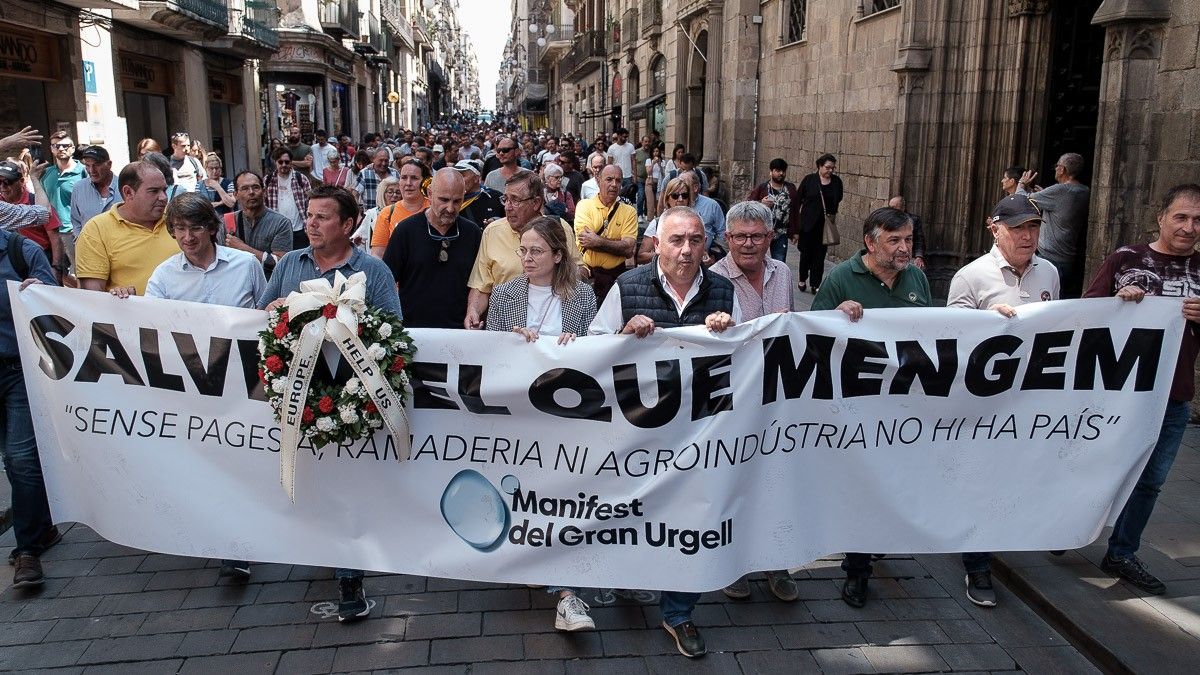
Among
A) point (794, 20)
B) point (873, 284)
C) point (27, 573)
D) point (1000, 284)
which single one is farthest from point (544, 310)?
point (794, 20)

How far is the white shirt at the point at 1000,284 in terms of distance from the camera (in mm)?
4742

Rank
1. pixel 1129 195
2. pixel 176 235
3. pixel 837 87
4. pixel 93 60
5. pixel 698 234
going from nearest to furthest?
pixel 698 234 → pixel 176 235 → pixel 1129 195 → pixel 837 87 → pixel 93 60

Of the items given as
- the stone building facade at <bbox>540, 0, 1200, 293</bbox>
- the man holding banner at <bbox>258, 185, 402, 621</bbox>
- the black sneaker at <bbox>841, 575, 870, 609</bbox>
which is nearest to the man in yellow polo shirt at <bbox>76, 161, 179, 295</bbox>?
the man holding banner at <bbox>258, 185, 402, 621</bbox>

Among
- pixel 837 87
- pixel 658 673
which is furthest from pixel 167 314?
pixel 837 87

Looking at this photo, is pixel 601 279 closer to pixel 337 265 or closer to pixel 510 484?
pixel 337 265

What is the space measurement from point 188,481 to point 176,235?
1.18 m

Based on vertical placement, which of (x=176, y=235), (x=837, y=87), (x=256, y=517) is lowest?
(x=256, y=517)

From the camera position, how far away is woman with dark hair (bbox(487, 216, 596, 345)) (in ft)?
15.4

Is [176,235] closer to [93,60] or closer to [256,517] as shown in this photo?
[256,517]

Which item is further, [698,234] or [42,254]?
[42,254]

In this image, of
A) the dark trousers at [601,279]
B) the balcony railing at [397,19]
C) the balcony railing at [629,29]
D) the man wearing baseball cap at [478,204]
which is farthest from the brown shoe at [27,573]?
the balcony railing at [397,19]

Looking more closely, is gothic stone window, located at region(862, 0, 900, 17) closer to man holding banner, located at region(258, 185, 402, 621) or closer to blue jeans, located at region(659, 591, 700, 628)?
man holding banner, located at region(258, 185, 402, 621)

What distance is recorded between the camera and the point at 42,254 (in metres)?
4.95

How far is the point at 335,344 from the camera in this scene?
3.99 m
